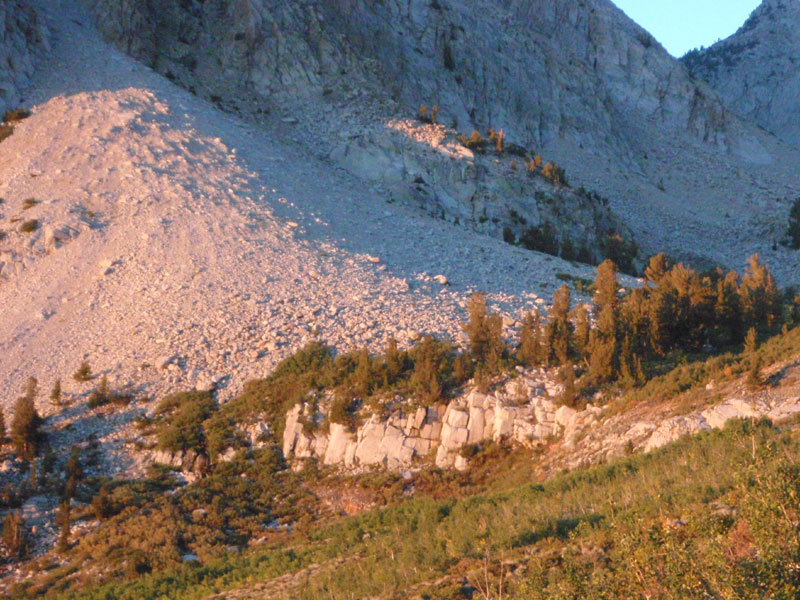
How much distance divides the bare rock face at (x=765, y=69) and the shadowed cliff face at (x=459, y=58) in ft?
74.3

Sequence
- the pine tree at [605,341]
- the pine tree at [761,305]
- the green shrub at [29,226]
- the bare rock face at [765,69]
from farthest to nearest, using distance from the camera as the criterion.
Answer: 1. the bare rock face at [765,69]
2. the green shrub at [29,226]
3. the pine tree at [761,305]
4. the pine tree at [605,341]

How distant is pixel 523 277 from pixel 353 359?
846 cm

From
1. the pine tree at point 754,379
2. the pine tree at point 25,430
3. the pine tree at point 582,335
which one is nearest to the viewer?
the pine tree at point 754,379

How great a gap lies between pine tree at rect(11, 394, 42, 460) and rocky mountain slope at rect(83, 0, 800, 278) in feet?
61.1

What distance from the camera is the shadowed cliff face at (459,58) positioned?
1490 inches

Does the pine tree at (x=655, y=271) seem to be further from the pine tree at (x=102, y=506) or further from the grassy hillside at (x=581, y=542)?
A: the pine tree at (x=102, y=506)

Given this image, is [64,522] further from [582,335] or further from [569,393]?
→ [582,335]

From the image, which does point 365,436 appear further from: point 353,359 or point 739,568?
point 739,568

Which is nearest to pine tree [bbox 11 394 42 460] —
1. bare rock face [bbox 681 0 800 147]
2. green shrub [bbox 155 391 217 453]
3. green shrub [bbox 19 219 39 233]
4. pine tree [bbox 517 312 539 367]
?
green shrub [bbox 155 391 217 453]

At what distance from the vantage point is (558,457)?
48.3ft

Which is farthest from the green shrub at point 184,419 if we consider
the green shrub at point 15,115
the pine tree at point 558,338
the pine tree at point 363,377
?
the green shrub at point 15,115

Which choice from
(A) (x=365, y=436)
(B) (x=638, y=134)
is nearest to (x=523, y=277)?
(A) (x=365, y=436)

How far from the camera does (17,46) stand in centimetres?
3228

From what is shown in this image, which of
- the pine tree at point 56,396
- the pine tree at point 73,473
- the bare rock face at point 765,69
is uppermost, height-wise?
the bare rock face at point 765,69
